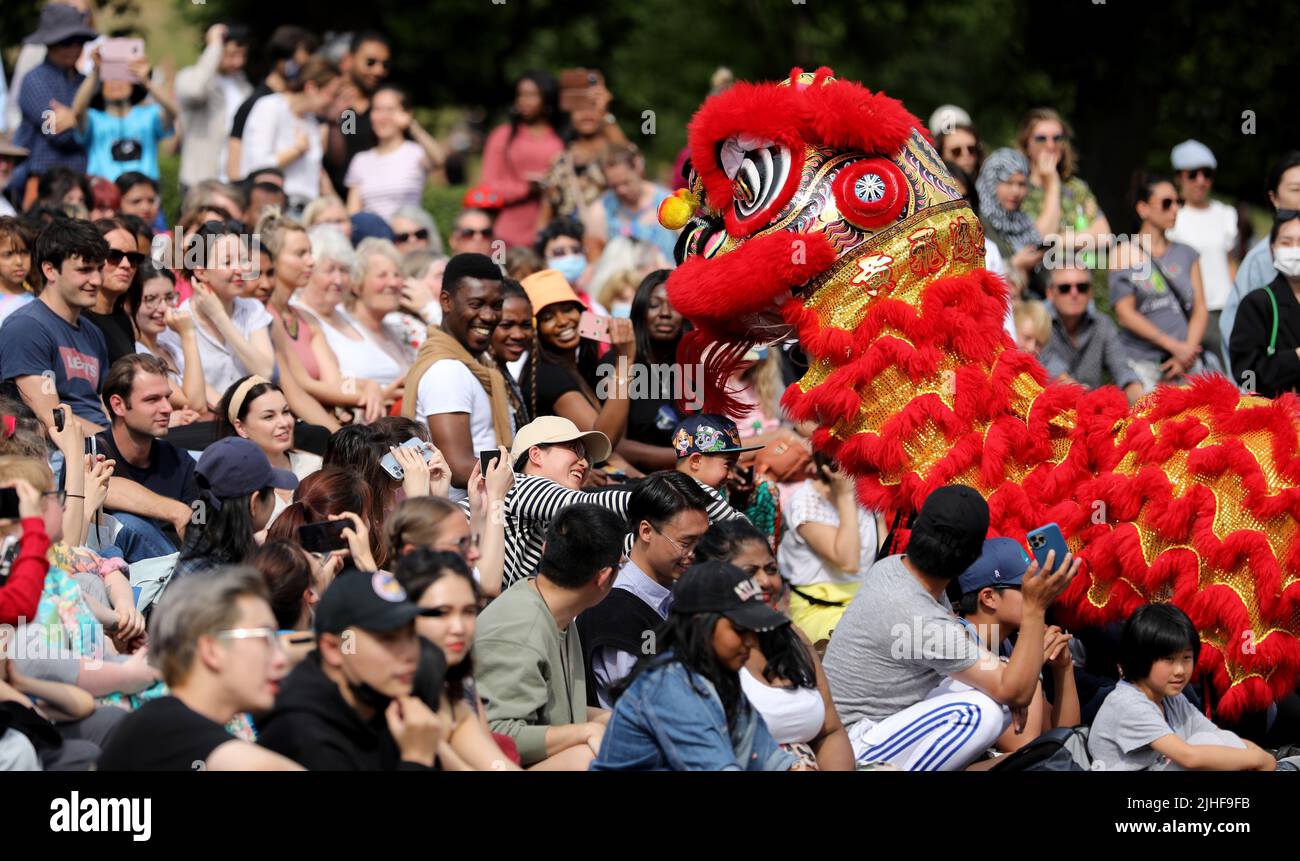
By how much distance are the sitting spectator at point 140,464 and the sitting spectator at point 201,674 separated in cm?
225

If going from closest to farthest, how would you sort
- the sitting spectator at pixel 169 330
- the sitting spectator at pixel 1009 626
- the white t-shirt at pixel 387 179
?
the sitting spectator at pixel 1009 626 < the sitting spectator at pixel 169 330 < the white t-shirt at pixel 387 179

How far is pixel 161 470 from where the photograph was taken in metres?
6.28

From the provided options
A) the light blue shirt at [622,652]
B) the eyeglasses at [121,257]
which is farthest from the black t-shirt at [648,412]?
the eyeglasses at [121,257]

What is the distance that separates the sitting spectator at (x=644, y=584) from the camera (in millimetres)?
5422

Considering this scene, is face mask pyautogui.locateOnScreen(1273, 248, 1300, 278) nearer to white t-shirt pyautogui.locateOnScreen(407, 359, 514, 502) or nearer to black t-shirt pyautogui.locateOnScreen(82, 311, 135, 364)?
white t-shirt pyautogui.locateOnScreen(407, 359, 514, 502)

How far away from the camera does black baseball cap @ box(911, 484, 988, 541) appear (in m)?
4.96

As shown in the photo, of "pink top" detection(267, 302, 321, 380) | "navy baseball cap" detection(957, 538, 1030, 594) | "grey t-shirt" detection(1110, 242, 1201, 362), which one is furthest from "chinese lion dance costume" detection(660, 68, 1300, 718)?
"grey t-shirt" detection(1110, 242, 1201, 362)

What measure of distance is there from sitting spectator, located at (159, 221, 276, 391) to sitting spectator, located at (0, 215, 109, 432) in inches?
24.7

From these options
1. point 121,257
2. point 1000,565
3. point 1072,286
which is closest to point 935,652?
point 1000,565

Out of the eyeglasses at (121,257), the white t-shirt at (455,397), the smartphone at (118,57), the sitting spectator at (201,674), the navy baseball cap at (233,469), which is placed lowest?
the sitting spectator at (201,674)

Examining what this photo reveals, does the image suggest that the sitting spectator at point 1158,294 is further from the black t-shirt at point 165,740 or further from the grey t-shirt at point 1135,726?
the black t-shirt at point 165,740

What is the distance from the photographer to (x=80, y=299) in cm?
655
